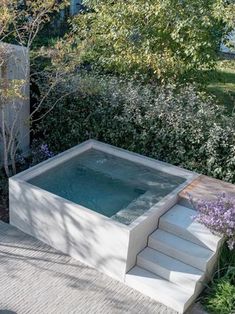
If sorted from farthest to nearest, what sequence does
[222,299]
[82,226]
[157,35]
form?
[157,35] < [82,226] < [222,299]

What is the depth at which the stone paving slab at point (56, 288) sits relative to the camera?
3840mm

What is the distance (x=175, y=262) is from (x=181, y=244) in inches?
8.0

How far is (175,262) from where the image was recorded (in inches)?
166

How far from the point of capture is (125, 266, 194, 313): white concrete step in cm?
390

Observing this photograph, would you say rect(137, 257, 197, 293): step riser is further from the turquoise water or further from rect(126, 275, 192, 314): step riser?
the turquoise water

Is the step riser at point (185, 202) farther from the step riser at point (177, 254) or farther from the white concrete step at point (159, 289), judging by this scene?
the white concrete step at point (159, 289)

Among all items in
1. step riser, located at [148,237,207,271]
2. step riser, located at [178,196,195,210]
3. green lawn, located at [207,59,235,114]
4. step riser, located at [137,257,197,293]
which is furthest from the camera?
green lawn, located at [207,59,235,114]

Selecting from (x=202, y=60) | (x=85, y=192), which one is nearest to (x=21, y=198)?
(x=85, y=192)

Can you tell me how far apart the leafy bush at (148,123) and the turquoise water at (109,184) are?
40 centimetres

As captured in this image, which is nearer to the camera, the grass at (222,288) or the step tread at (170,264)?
the grass at (222,288)

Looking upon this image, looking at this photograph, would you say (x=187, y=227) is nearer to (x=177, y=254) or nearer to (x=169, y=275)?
(x=177, y=254)

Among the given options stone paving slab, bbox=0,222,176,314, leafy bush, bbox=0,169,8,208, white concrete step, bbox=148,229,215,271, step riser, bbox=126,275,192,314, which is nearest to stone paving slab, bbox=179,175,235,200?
white concrete step, bbox=148,229,215,271

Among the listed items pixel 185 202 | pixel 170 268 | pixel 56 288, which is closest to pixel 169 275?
pixel 170 268

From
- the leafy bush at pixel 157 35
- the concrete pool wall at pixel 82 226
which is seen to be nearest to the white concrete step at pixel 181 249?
the concrete pool wall at pixel 82 226
